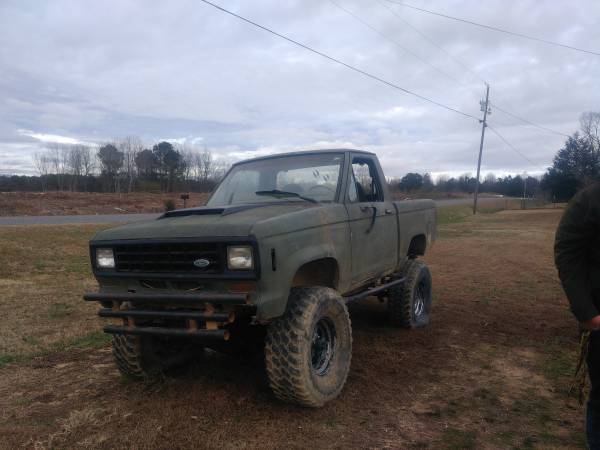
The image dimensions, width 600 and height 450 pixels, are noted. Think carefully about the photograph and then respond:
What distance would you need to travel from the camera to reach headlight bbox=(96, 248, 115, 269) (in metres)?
3.88

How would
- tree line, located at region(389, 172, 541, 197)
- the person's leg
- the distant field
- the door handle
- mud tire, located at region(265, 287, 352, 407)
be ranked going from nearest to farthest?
the person's leg
mud tire, located at region(265, 287, 352, 407)
the door handle
the distant field
tree line, located at region(389, 172, 541, 197)

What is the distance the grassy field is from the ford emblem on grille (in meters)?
1.16

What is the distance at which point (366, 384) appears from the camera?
14.3ft

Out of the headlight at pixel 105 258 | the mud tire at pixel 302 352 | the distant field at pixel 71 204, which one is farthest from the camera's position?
the distant field at pixel 71 204

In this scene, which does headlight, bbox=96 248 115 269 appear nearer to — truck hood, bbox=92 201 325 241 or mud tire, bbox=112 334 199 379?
truck hood, bbox=92 201 325 241

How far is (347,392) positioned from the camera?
421 centimetres

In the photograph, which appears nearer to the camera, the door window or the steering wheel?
the steering wheel

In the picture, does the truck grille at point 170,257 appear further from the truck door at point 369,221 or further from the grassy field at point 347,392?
the truck door at point 369,221

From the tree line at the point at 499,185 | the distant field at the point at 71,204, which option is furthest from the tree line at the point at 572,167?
the distant field at the point at 71,204

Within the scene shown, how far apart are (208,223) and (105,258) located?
3.14 feet

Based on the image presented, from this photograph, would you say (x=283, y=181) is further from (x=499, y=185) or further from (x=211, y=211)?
(x=499, y=185)

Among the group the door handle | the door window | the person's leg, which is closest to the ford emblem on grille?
the door window

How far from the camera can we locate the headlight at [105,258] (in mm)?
3875

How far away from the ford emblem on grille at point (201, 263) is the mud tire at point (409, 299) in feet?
10.4
